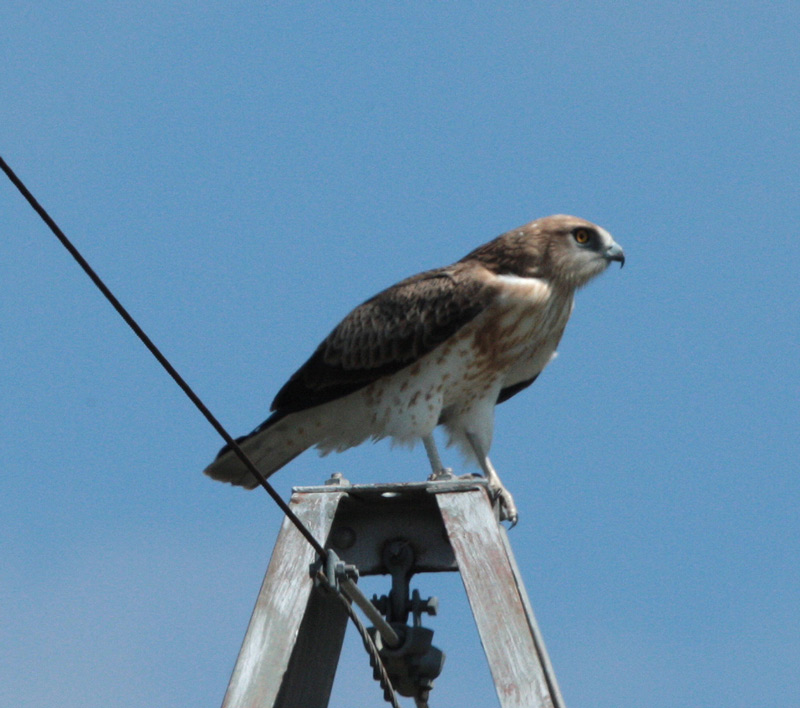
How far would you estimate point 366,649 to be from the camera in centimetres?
452

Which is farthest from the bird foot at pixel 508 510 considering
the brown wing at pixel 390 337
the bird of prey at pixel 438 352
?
the brown wing at pixel 390 337

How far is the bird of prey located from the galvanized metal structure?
2019mm

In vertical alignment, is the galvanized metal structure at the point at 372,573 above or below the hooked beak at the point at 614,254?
below

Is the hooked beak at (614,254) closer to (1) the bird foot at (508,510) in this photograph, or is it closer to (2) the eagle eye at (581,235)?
(2) the eagle eye at (581,235)

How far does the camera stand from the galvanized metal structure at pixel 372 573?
13.8ft

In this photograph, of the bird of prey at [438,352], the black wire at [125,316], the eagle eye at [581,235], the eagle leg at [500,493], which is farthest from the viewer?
the eagle eye at [581,235]

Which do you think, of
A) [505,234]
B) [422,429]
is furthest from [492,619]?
[505,234]

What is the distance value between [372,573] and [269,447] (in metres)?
2.74

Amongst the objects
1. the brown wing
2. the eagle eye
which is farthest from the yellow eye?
the brown wing

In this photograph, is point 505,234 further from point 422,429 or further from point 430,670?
point 430,670

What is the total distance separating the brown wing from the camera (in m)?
7.24

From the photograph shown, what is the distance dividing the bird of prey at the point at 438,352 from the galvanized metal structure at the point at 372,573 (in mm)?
2019

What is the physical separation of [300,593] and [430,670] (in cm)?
81

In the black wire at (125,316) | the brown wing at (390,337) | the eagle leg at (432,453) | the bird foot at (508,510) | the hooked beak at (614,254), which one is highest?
the hooked beak at (614,254)
